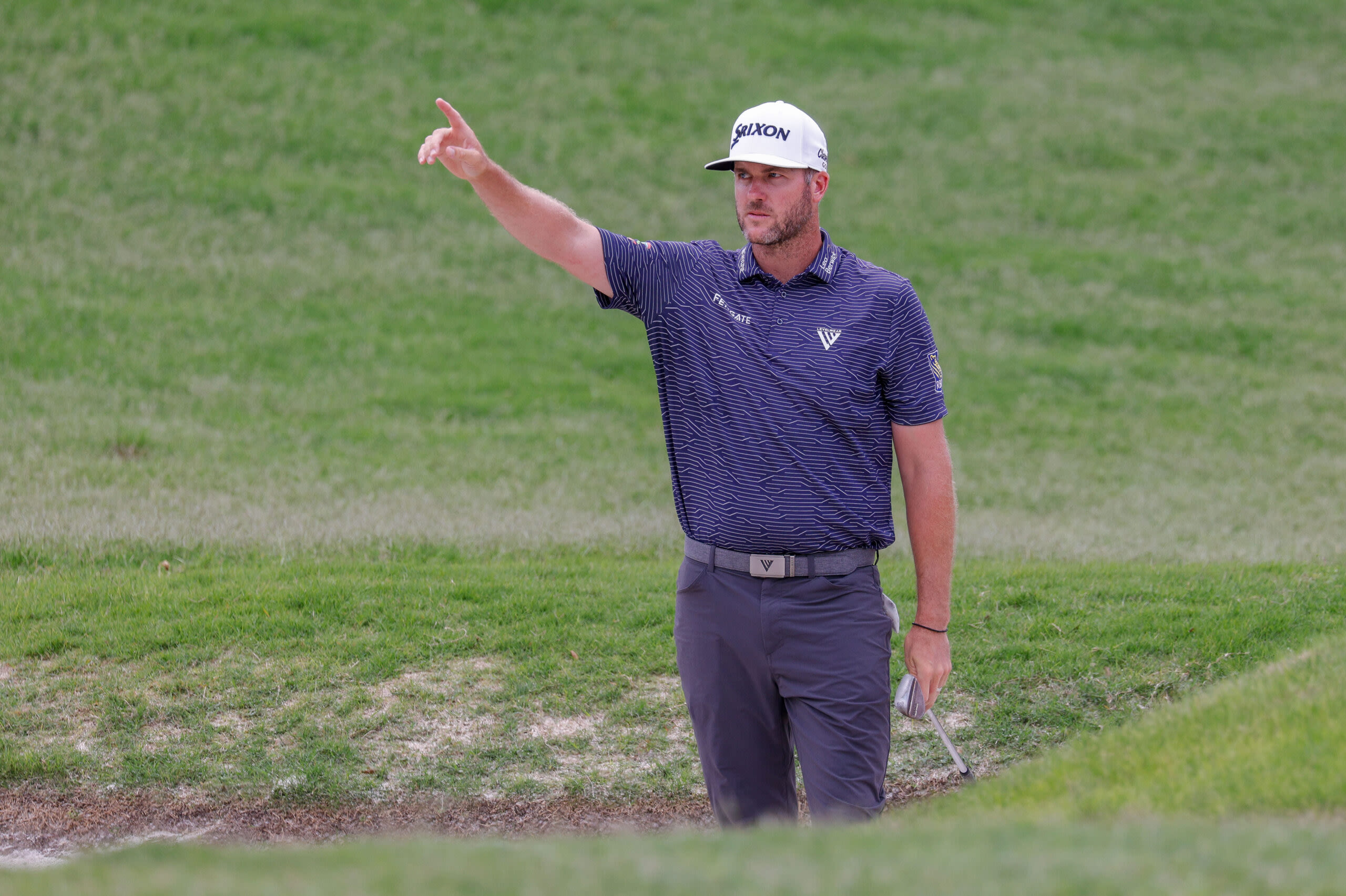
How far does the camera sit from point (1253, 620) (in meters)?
8.77

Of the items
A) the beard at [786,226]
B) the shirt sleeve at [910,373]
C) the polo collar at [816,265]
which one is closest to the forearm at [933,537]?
the shirt sleeve at [910,373]

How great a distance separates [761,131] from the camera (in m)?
5.04

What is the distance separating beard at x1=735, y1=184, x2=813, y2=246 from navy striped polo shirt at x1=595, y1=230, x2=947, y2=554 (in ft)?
0.42

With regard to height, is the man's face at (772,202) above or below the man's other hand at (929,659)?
above

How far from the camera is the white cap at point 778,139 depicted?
16.4 feet

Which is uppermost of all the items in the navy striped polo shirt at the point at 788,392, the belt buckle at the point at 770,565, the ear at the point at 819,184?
the ear at the point at 819,184

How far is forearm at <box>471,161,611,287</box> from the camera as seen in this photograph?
507cm

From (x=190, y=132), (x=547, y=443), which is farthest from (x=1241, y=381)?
(x=190, y=132)

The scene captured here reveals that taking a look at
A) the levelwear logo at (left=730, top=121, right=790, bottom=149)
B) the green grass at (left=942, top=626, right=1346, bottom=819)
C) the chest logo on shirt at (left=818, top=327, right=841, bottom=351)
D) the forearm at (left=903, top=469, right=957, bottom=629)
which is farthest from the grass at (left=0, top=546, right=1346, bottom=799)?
the levelwear logo at (left=730, top=121, right=790, bottom=149)

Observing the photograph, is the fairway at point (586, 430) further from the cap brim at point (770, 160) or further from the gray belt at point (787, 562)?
the cap brim at point (770, 160)

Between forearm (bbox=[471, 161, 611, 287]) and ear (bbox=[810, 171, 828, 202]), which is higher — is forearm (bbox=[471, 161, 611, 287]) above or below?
below

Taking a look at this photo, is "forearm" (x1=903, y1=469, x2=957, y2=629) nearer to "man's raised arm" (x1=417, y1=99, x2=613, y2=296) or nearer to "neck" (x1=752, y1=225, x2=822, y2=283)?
"neck" (x1=752, y1=225, x2=822, y2=283)

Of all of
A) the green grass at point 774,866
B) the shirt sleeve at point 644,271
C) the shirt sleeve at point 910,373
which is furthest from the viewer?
the shirt sleeve at point 644,271

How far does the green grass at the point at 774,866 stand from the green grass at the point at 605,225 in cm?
820
